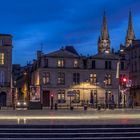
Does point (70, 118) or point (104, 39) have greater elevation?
point (104, 39)

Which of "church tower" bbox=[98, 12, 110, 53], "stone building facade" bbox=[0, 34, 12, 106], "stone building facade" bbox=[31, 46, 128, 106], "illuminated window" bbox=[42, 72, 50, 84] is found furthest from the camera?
"church tower" bbox=[98, 12, 110, 53]

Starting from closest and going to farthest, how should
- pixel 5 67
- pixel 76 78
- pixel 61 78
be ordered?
pixel 61 78 → pixel 76 78 → pixel 5 67

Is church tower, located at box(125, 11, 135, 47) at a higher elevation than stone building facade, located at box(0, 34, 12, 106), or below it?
higher

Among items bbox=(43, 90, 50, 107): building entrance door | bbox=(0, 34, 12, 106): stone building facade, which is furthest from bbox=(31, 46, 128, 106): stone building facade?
bbox=(0, 34, 12, 106): stone building facade

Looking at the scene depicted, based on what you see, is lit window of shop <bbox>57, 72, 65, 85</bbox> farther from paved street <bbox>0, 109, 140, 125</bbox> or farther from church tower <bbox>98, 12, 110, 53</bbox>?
church tower <bbox>98, 12, 110, 53</bbox>

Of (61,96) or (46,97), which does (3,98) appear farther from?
(61,96)

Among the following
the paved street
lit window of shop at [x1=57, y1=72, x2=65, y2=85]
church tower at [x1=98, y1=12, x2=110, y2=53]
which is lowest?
the paved street

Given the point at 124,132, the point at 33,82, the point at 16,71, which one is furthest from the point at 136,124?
the point at 16,71

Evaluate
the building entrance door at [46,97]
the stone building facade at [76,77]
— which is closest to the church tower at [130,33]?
the stone building facade at [76,77]

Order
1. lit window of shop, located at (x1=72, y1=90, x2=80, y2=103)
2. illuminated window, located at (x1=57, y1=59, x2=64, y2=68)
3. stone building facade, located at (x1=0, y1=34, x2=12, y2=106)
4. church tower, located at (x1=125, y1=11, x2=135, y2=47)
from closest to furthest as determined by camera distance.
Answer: lit window of shop, located at (x1=72, y1=90, x2=80, y2=103), illuminated window, located at (x1=57, y1=59, x2=64, y2=68), stone building facade, located at (x1=0, y1=34, x2=12, y2=106), church tower, located at (x1=125, y1=11, x2=135, y2=47)

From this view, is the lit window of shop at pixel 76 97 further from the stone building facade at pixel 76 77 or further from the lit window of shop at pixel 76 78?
the lit window of shop at pixel 76 78

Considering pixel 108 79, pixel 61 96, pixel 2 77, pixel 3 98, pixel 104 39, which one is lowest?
pixel 3 98

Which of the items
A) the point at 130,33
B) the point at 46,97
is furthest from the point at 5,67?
the point at 130,33

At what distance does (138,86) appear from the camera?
10900 cm
